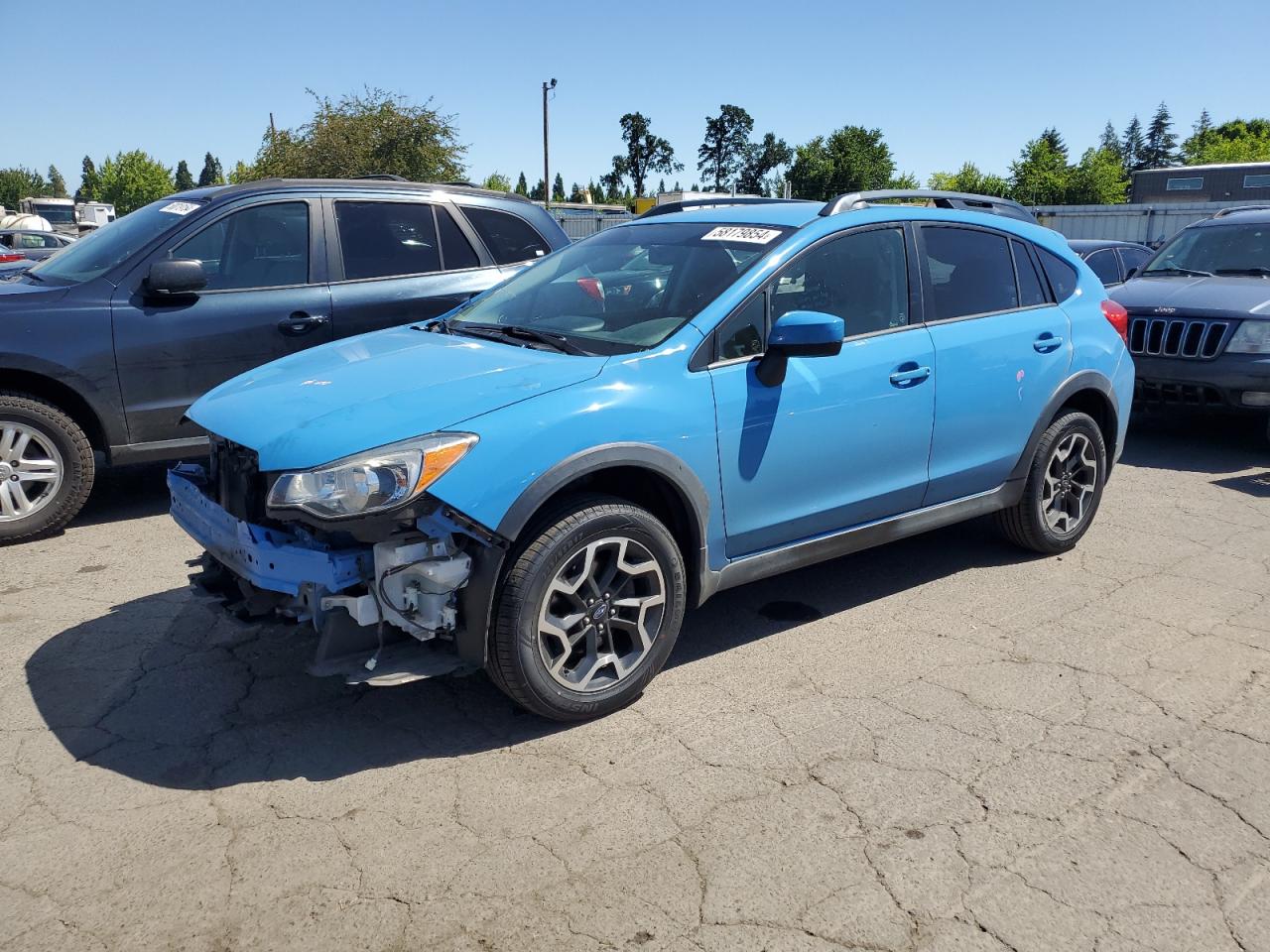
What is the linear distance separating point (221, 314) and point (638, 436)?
11.5 feet

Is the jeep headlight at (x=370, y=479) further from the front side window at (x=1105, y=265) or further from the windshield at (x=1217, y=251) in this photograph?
the front side window at (x=1105, y=265)

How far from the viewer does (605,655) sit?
3.59m

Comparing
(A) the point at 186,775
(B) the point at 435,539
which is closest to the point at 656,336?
(B) the point at 435,539

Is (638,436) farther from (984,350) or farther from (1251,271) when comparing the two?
(1251,271)

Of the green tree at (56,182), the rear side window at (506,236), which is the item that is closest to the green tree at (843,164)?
the rear side window at (506,236)

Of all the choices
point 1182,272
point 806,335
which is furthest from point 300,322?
point 1182,272

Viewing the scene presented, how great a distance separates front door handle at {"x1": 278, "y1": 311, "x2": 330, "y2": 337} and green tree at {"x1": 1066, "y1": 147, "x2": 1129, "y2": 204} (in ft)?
187

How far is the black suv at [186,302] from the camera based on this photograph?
5.49 meters

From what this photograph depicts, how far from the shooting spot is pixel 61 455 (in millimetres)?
5551

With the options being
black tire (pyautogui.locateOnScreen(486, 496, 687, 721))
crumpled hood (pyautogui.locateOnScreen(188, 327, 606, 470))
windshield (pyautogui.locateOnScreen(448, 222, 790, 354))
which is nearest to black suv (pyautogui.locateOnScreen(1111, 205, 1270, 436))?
windshield (pyautogui.locateOnScreen(448, 222, 790, 354))

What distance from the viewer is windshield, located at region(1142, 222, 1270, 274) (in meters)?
8.66

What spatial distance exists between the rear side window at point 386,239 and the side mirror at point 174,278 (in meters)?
0.95

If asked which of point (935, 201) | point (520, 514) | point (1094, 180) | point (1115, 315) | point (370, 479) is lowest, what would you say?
point (520, 514)

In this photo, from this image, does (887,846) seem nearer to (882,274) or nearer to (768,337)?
(768,337)
